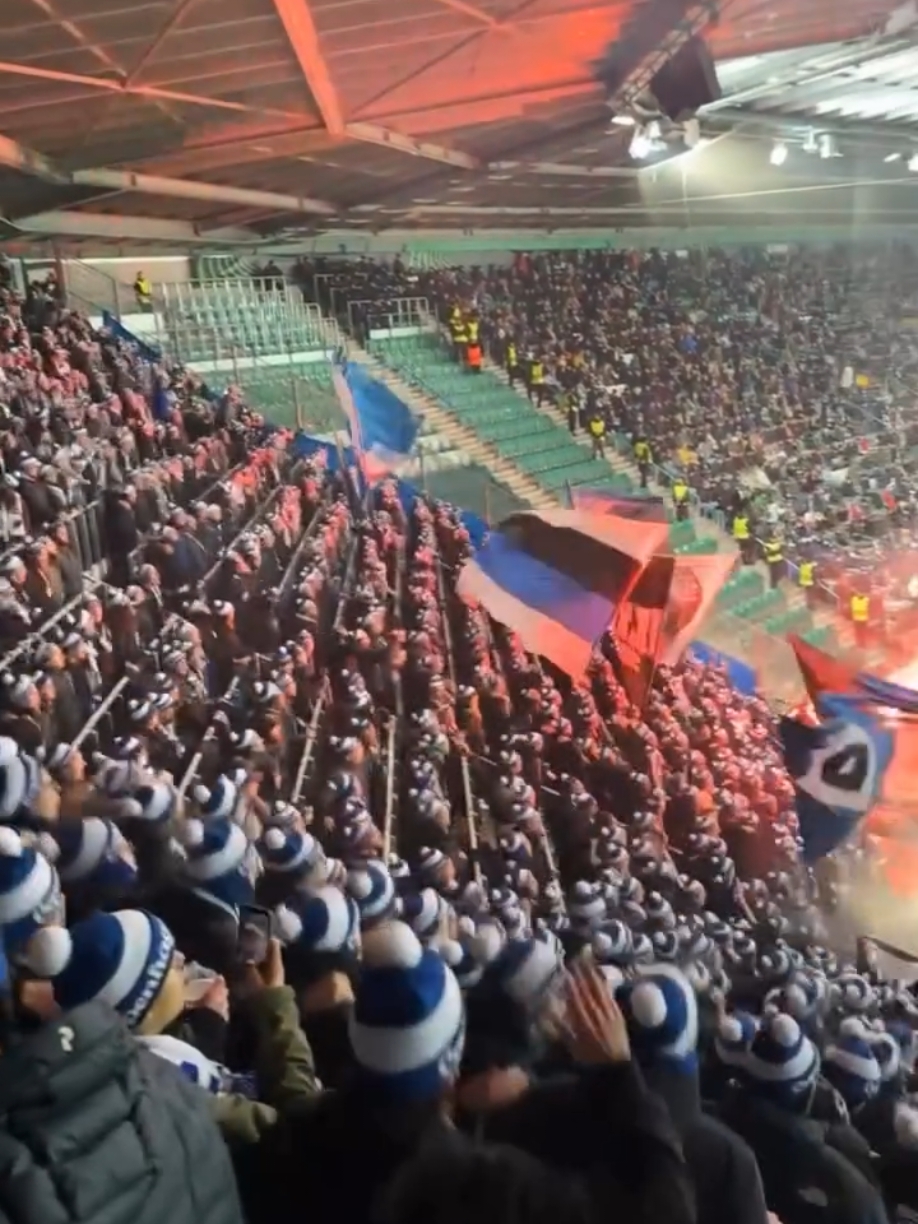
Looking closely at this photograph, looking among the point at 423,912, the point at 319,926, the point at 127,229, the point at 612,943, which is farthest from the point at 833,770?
the point at 127,229

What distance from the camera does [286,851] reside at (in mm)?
1977

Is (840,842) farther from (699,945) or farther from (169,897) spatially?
(169,897)

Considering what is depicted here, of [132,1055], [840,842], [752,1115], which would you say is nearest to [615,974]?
[752,1115]

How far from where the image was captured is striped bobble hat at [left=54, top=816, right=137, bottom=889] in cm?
158

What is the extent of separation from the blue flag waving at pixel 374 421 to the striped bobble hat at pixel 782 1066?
2.52 meters

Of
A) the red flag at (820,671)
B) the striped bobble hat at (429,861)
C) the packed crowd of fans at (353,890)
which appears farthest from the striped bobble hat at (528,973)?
the red flag at (820,671)

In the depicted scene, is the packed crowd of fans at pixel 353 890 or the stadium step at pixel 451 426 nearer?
the packed crowd of fans at pixel 353 890

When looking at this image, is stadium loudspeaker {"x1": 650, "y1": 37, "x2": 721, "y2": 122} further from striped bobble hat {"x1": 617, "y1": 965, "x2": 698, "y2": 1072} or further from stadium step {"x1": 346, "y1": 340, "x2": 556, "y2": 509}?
striped bobble hat {"x1": 617, "y1": 965, "x2": 698, "y2": 1072}

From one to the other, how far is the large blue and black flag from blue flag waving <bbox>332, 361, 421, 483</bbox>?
0.42 m

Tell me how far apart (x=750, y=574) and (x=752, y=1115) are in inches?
157

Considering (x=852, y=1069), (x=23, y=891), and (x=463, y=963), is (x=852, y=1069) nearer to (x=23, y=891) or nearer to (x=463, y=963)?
(x=463, y=963)

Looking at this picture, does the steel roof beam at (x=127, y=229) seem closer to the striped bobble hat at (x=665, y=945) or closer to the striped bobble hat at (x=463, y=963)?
the striped bobble hat at (x=665, y=945)

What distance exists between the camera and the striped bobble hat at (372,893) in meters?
1.85

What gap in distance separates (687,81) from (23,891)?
323 cm
